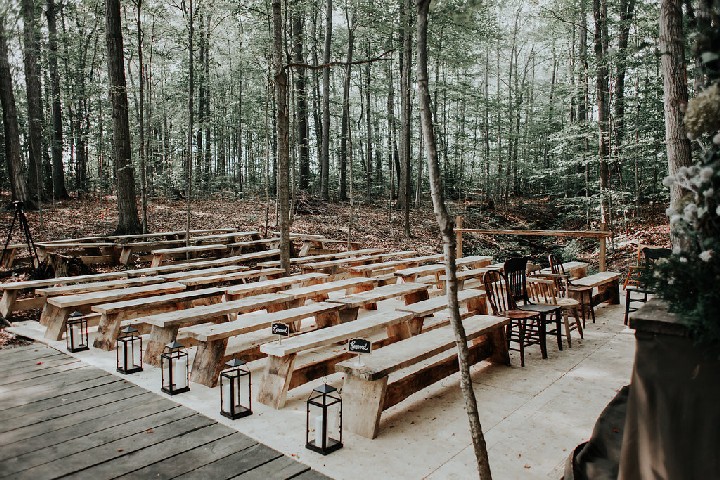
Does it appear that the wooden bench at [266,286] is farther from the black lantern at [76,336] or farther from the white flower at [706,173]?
the white flower at [706,173]

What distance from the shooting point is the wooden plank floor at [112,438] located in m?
2.72

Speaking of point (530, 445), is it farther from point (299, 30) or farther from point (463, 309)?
point (299, 30)

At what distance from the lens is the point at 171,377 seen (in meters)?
3.88

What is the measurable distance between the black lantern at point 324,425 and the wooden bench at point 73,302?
127 inches

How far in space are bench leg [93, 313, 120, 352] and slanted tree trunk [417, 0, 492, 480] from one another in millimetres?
4126

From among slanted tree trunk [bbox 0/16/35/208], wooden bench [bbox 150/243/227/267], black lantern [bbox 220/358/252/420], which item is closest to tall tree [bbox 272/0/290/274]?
wooden bench [bbox 150/243/227/267]

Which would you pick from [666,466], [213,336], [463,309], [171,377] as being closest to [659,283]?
[666,466]

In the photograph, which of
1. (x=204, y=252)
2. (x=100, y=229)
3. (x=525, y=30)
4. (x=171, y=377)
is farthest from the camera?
(x=525, y=30)

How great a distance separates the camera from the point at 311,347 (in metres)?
3.69

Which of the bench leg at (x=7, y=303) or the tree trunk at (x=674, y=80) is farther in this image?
the tree trunk at (x=674, y=80)

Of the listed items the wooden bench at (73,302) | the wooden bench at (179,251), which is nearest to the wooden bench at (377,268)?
the wooden bench at (73,302)

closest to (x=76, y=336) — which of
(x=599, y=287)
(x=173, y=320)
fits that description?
(x=173, y=320)

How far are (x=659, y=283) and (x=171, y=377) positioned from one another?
3.47 m

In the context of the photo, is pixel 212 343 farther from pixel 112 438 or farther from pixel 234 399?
pixel 112 438
